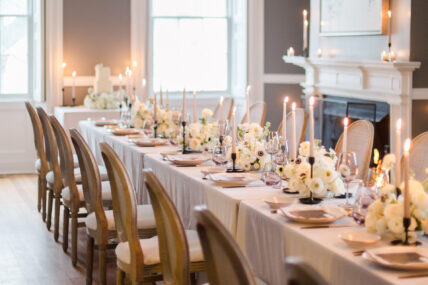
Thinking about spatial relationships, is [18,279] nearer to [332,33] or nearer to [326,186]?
[326,186]

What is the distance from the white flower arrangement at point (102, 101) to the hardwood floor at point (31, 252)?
1552mm

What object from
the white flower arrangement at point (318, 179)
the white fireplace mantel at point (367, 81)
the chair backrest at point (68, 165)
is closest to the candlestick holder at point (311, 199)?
the white flower arrangement at point (318, 179)

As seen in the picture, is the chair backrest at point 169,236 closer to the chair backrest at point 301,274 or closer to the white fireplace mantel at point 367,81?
the chair backrest at point 301,274

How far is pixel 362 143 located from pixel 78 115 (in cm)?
453

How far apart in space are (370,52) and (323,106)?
1.14 m

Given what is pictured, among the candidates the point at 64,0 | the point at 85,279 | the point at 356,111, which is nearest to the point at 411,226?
the point at 85,279

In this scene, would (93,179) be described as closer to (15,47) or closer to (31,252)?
(31,252)

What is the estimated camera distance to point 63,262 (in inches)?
207

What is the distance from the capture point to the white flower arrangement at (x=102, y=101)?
8602mm

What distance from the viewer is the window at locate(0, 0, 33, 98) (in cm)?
926

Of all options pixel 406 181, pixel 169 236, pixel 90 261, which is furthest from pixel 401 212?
pixel 90 261

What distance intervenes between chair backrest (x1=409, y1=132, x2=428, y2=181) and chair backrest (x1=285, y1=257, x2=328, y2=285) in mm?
2545

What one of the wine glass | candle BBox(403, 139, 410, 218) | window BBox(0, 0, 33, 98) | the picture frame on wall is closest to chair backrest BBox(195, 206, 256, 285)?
candle BBox(403, 139, 410, 218)

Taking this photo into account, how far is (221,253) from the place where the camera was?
2242 millimetres
